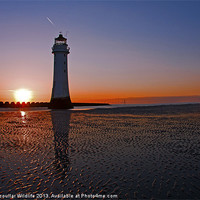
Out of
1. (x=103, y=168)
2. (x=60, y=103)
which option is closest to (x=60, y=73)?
(x=60, y=103)

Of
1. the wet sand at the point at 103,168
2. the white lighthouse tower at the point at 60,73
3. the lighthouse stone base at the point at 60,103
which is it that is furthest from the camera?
the lighthouse stone base at the point at 60,103

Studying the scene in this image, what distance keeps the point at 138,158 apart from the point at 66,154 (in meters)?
2.98

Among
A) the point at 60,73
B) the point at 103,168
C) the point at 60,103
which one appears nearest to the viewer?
the point at 103,168

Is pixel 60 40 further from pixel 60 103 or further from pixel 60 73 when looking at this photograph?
pixel 60 103

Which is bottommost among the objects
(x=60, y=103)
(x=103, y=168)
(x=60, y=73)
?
(x=103, y=168)

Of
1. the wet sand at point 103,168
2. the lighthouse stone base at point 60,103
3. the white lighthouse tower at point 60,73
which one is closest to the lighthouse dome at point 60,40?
the white lighthouse tower at point 60,73

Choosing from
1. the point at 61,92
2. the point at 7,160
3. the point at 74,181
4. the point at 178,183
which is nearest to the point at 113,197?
the point at 74,181

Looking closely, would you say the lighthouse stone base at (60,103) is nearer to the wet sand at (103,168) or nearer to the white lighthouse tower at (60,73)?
the white lighthouse tower at (60,73)

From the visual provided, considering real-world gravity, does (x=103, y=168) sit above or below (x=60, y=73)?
below

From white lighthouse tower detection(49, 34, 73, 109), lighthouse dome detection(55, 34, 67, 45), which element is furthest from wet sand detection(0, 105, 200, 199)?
lighthouse dome detection(55, 34, 67, 45)

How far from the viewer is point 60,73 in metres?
39.8

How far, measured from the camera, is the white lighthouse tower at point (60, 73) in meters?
39.8

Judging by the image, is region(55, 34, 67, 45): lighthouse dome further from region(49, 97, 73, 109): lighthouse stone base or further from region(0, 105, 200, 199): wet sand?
region(0, 105, 200, 199): wet sand

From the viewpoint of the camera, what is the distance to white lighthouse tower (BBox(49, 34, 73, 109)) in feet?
131
